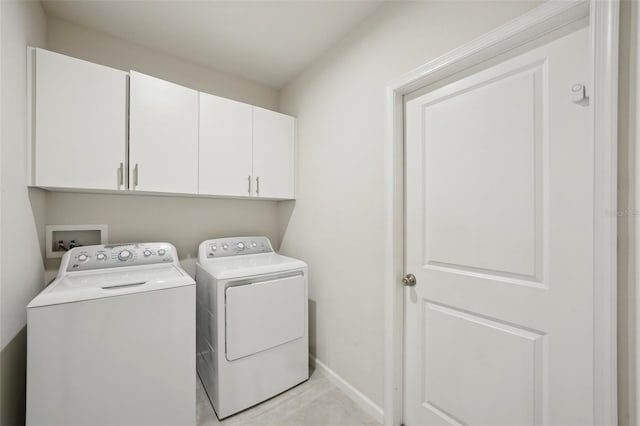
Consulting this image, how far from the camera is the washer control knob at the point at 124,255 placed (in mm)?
1752

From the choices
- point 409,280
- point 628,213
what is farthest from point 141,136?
point 628,213

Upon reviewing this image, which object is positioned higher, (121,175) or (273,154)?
(273,154)

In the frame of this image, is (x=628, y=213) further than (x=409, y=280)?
No

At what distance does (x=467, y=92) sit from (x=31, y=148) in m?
2.25

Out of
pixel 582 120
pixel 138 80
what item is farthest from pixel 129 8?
pixel 582 120

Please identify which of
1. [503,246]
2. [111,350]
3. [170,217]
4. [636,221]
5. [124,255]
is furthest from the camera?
[170,217]

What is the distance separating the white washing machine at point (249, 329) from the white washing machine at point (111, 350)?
193mm

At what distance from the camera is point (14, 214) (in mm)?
1230

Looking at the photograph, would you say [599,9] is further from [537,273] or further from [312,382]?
[312,382]

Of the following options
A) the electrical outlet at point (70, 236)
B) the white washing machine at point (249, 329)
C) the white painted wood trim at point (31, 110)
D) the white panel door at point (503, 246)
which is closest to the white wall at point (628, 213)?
the white panel door at point (503, 246)

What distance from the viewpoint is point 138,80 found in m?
1.70

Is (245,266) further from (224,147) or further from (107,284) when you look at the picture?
(224,147)

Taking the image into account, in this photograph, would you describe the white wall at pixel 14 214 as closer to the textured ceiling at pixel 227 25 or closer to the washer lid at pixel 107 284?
the washer lid at pixel 107 284

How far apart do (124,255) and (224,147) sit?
1.00 m
